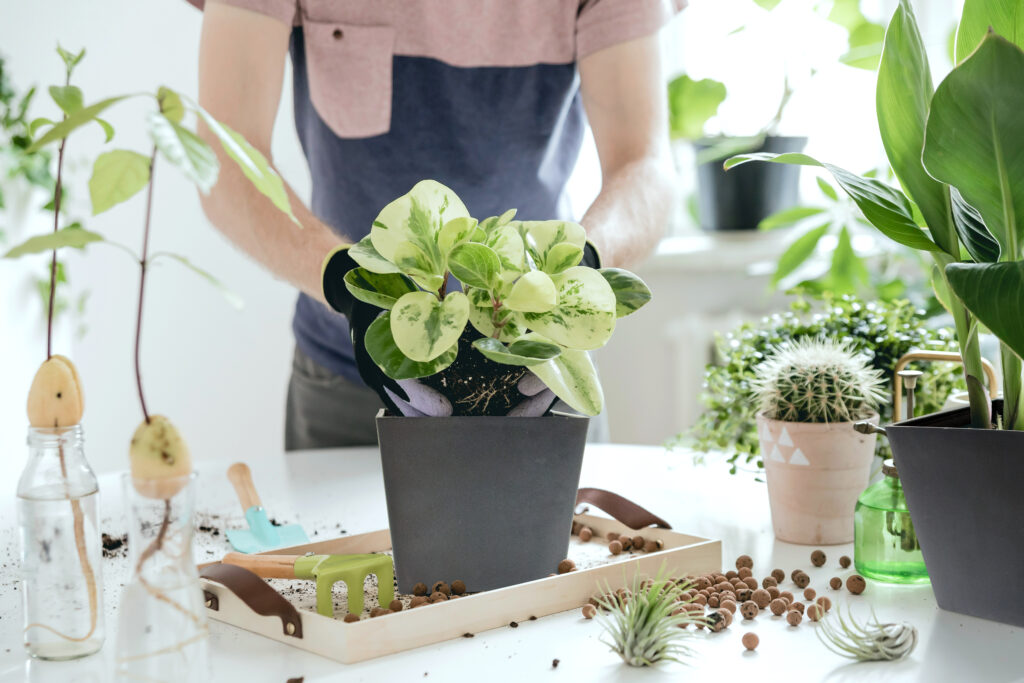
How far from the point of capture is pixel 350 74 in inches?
54.4

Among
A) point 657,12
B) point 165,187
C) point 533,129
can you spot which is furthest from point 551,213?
point 165,187

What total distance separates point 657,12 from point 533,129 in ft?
0.78

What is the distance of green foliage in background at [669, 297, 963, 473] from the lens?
1.07 meters

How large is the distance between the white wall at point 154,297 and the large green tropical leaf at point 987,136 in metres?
2.30

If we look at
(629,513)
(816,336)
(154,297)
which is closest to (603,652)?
(629,513)

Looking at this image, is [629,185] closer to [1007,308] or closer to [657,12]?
[657,12]

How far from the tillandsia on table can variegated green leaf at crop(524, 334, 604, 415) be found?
0.84 feet

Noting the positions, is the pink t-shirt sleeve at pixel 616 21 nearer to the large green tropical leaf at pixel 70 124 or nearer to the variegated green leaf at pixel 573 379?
the variegated green leaf at pixel 573 379

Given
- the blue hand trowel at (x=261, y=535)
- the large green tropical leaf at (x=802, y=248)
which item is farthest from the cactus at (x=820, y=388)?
the large green tropical leaf at (x=802, y=248)

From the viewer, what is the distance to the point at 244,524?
3.31 feet

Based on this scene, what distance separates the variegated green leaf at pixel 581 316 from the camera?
0.67 meters

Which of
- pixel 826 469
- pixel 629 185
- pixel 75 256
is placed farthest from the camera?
pixel 75 256

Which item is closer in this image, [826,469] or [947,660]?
[947,660]

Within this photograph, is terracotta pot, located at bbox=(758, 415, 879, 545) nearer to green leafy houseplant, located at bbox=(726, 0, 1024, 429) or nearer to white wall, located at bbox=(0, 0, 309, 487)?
green leafy houseplant, located at bbox=(726, 0, 1024, 429)
